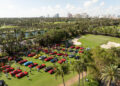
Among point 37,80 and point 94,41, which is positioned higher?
point 94,41

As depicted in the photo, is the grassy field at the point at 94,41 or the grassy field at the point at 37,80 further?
the grassy field at the point at 94,41

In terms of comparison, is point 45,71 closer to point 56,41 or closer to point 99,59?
point 99,59

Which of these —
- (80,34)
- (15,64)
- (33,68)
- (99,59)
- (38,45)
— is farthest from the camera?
(80,34)

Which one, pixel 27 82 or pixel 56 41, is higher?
pixel 56 41

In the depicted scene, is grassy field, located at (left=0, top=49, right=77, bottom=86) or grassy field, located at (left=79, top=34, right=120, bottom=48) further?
grassy field, located at (left=79, top=34, right=120, bottom=48)

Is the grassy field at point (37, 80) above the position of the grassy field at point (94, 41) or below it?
below

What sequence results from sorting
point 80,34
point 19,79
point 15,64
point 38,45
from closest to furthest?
point 19,79, point 15,64, point 38,45, point 80,34

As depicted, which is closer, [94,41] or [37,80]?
[37,80]

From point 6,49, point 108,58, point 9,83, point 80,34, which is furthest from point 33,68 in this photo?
point 80,34

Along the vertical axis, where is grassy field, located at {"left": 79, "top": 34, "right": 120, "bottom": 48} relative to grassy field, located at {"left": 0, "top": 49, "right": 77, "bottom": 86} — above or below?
above

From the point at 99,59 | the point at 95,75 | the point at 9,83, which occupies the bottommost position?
the point at 9,83

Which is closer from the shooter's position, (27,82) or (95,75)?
(95,75)
